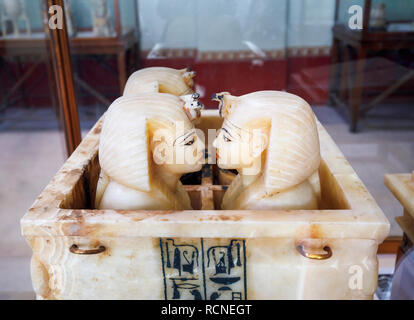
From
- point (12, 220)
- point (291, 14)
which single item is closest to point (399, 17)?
point (291, 14)

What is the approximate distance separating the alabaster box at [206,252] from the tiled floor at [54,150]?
1.36 metres

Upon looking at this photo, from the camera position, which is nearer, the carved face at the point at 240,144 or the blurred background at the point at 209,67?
the carved face at the point at 240,144

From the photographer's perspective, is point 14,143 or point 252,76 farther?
point 14,143

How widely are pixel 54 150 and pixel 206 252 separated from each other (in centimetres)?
203

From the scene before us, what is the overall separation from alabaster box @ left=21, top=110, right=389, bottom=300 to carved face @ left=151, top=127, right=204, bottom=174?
127 mm

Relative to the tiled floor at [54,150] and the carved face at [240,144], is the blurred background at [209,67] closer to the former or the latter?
the tiled floor at [54,150]

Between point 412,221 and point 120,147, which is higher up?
point 120,147

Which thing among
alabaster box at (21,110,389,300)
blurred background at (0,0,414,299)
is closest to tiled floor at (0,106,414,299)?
blurred background at (0,0,414,299)

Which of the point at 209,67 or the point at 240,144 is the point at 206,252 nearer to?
the point at 240,144

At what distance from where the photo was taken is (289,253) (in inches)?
34.8

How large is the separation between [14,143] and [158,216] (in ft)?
6.83

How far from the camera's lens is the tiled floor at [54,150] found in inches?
90.4

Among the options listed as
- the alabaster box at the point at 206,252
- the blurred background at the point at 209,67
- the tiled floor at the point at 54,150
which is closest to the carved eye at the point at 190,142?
the alabaster box at the point at 206,252

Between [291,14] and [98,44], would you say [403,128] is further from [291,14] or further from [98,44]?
[98,44]
